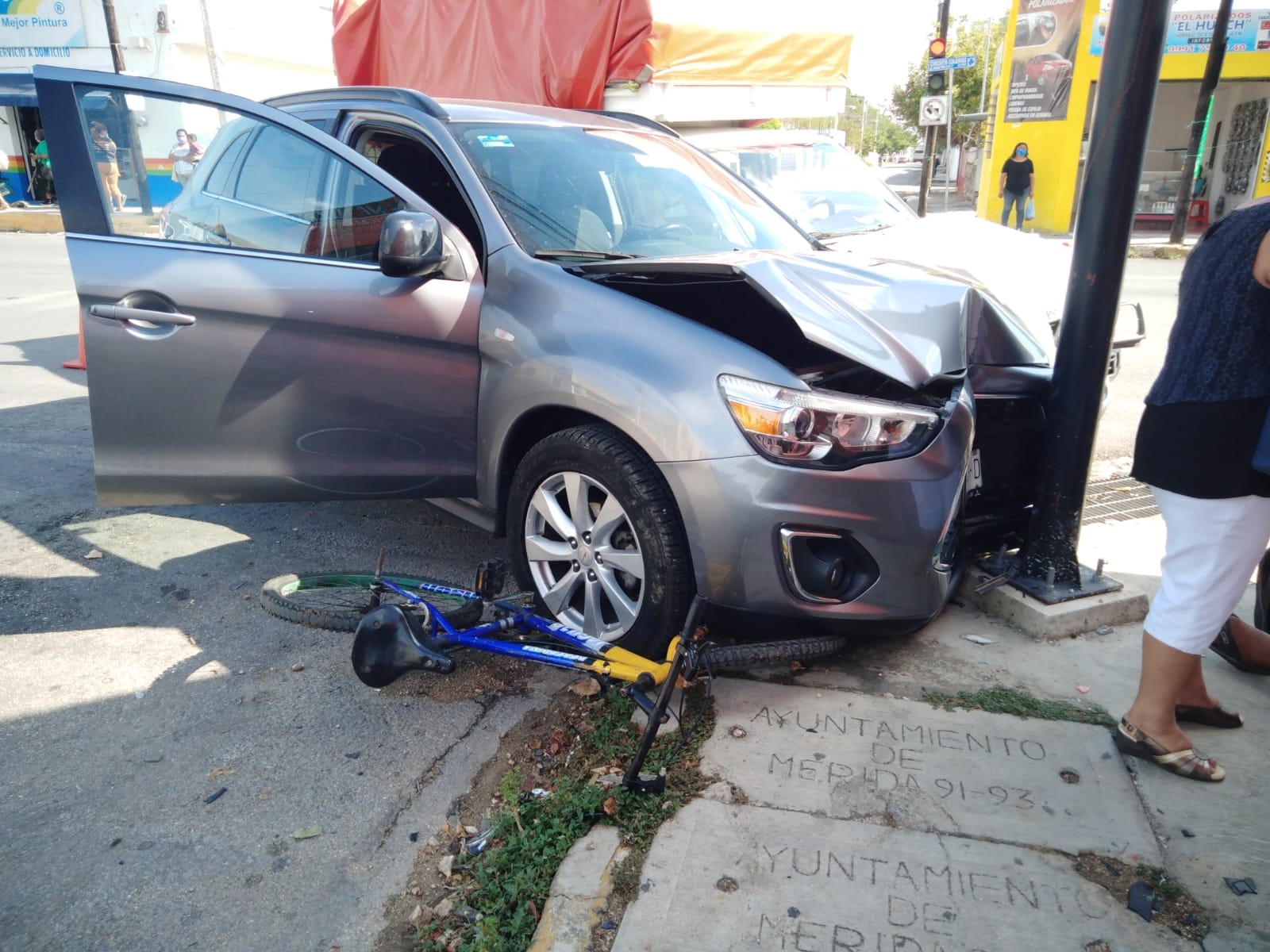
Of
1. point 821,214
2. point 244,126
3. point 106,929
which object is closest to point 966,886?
point 106,929

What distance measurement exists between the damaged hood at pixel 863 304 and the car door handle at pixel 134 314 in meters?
1.50

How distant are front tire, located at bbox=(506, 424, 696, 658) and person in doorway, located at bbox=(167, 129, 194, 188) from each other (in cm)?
216

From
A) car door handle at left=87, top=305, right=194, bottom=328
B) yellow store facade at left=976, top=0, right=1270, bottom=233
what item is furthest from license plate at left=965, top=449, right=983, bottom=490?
yellow store facade at left=976, top=0, right=1270, bottom=233

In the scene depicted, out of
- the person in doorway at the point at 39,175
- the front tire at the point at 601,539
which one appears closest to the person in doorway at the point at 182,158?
the front tire at the point at 601,539

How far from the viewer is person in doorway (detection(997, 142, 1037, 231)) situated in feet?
63.9

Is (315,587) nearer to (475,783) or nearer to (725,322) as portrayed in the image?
(475,783)

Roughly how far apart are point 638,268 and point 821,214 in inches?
158

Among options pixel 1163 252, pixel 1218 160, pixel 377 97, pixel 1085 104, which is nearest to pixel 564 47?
pixel 377 97

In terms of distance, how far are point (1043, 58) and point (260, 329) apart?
908 inches

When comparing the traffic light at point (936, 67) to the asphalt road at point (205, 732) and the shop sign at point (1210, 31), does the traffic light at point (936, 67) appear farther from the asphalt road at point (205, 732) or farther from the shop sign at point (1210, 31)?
the asphalt road at point (205, 732)

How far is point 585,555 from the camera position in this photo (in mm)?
3266

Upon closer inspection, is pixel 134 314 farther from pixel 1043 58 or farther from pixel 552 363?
pixel 1043 58

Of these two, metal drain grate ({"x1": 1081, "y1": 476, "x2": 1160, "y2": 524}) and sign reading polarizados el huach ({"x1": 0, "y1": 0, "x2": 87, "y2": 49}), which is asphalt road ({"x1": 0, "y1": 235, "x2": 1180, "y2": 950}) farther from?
sign reading polarizados el huach ({"x1": 0, "y1": 0, "x2": 87, "y2": 49})

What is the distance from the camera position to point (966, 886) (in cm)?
232
